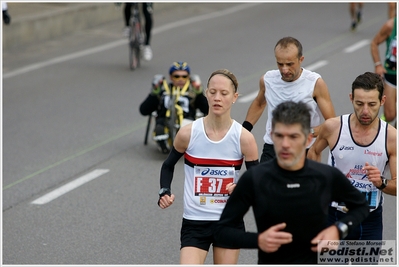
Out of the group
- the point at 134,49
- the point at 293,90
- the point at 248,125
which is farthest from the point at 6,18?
the point at 293,90

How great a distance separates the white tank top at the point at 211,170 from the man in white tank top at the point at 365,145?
0.70 meters

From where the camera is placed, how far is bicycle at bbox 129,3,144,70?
57.1 ft

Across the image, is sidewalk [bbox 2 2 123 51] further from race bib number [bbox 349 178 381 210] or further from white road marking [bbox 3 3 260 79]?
race bib number [bbox 349 178 381 210]

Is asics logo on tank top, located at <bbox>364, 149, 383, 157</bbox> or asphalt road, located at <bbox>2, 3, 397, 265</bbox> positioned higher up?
asics logo on tank top, located at <bbox>364, 149, 383, 157</bbox>

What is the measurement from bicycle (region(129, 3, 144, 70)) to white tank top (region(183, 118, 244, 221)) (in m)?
11.6

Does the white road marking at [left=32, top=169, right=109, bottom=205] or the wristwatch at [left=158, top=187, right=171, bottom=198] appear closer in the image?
the wristwatch at [left=158, top=187, right=171, bottom=198]

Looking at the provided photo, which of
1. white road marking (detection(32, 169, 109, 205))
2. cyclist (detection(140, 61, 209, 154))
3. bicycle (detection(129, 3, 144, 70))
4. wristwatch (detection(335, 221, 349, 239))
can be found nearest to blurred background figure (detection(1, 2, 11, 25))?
bicycle (detection(129, 3, 144, 70))

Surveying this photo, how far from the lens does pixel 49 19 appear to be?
2092 cm

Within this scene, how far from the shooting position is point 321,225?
4.61 m

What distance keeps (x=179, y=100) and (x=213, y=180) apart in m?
5.70

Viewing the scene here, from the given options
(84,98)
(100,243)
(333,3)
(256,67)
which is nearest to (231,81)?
(100,243)

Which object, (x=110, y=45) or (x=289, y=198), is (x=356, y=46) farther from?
(x=289, y=198)

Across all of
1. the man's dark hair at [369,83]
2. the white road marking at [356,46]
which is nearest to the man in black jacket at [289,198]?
the man's dark hair at [369,83]

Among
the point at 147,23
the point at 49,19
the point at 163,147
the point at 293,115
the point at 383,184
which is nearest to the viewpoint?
the point at 293,115
